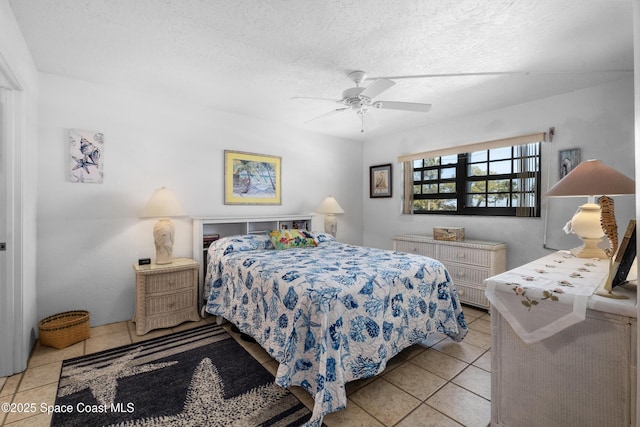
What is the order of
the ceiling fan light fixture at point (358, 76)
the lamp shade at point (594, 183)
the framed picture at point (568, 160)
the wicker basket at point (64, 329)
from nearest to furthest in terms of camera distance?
the lamp shade at point (594, 183) → the wicker basket at point (64, 329) → the ceiling fan light fixture at point (358, 76) → the framed picture at point (568, 160)

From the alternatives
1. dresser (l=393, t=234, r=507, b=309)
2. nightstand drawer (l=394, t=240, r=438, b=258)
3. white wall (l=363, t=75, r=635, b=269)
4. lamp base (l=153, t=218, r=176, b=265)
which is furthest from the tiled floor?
white wall (l=363, t=75, r=635, b=269)

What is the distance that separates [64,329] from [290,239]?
216 centimetres

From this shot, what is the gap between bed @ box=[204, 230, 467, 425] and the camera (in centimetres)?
166

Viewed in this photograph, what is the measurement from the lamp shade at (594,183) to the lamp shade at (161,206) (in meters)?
3.18

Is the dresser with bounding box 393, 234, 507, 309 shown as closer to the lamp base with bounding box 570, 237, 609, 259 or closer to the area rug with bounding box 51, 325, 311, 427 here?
the lamp base with bounding box 570, 237, 609, 259

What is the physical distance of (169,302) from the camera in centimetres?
282

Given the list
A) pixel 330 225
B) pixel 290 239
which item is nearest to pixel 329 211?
pixel 330 225

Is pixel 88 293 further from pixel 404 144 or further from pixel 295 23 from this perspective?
pixel 404 144

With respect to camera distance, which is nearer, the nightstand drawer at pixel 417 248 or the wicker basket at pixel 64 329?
the wicker basket at pixel 64 329

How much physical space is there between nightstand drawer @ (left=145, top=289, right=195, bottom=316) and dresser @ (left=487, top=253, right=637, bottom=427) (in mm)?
2707

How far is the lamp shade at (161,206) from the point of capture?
9.10 ft

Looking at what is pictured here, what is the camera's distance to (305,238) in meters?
3.44

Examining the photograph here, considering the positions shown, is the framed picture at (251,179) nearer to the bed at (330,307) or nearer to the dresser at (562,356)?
the bed at (330,307)

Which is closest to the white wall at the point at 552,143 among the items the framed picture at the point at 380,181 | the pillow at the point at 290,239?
the framed picture at the point at 380,181
